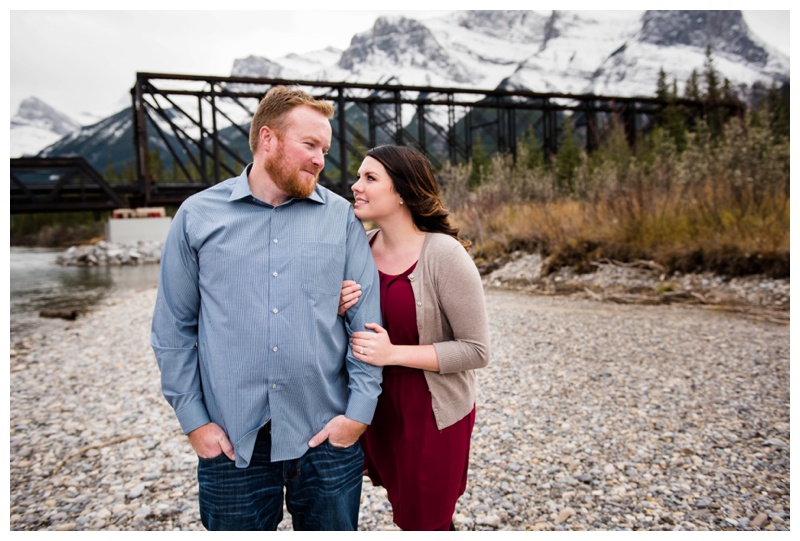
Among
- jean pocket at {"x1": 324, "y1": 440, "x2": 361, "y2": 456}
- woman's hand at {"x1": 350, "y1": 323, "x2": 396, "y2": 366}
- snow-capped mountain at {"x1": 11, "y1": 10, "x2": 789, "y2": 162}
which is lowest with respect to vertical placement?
jean pocket at {"x1": 324, "y1": 440, "x2": 361, "y2": 456}

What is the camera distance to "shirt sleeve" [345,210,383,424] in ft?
Result: 5.15

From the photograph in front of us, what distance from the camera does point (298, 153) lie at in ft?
5.11

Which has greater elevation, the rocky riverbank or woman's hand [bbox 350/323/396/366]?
woman's hand [bbox 350/323/396/366]

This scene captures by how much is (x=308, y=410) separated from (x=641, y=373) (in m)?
3.91

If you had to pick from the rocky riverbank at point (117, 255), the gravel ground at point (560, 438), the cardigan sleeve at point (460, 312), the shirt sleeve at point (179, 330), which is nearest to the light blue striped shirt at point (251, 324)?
the shirt sleeve at point (179, 330)

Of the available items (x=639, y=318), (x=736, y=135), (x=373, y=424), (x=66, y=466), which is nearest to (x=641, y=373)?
(x=639, y=318)

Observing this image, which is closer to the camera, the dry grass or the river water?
the dry grass

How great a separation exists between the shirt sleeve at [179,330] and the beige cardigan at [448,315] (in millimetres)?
692

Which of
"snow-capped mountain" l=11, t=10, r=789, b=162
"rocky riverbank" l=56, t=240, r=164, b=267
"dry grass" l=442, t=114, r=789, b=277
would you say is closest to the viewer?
"dry grass" l=442, t=114, r=789, b=277

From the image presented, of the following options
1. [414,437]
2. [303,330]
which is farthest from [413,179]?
[414,437]

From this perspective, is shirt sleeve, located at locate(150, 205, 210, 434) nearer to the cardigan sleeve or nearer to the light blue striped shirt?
the light blue striped shirt

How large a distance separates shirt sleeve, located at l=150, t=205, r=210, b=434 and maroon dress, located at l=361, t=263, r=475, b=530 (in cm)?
60

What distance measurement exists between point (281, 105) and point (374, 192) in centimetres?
39

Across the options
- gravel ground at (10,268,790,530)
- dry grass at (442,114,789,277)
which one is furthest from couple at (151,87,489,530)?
dry grass at (442,114,789,277)
